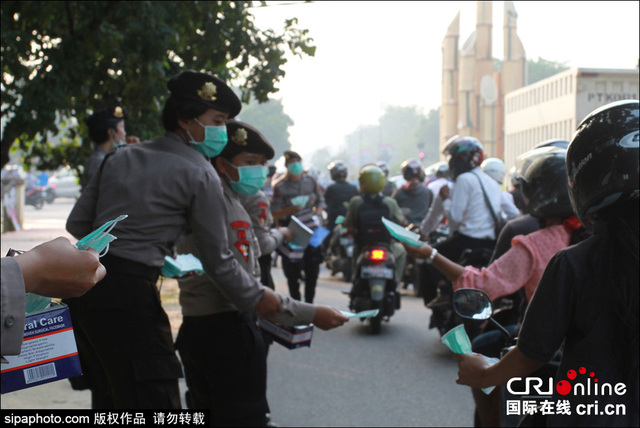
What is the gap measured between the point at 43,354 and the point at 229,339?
6.85ft

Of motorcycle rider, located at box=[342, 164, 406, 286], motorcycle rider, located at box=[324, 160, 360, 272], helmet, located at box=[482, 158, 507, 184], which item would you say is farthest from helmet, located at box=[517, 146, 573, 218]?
motorcycle rider, located at box=[324, 160, 360, 272]

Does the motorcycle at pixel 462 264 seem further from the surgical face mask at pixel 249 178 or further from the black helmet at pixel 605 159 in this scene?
the black helmet at pixel 605 159

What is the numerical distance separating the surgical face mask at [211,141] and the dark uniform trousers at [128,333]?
2.42 ft

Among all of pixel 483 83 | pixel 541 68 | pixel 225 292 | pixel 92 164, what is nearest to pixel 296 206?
pixel 92 164

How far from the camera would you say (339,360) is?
7.65 m

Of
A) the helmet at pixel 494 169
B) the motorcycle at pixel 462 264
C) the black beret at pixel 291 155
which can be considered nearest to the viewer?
the motorcycle at pixel 462 264

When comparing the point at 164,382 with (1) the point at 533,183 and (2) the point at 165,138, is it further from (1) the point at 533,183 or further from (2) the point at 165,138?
(1) the point at 533,183

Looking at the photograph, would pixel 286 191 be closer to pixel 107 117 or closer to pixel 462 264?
pixel 462 264

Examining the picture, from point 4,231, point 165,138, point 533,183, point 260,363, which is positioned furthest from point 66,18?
point 4,231

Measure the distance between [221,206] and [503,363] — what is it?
1.43 meters

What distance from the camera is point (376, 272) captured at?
8.75 m

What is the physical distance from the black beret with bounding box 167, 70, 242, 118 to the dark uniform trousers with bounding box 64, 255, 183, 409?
2.85 ft

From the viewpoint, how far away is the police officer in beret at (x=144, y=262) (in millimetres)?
3234

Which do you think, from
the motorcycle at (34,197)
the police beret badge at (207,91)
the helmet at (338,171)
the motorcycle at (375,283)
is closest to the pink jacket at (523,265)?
the police beret badge at (207,91)
